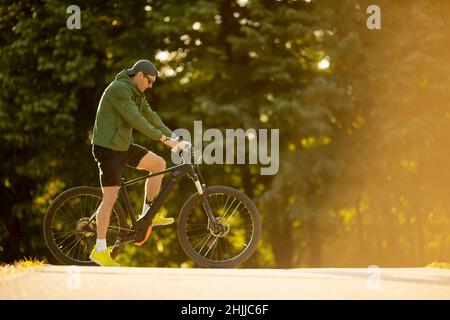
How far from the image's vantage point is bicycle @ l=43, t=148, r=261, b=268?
23.8ft

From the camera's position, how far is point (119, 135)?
7.04m

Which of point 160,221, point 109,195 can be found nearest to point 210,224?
point 160,221

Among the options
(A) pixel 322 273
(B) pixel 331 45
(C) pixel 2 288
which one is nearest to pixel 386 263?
(B) pixel 331 45

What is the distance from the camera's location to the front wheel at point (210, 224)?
720 cm

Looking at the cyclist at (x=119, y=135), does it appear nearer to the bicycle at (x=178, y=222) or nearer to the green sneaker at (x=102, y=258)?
the green sneaker at (x=102, y=258)

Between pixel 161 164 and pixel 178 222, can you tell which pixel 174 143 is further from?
pixel 178 222

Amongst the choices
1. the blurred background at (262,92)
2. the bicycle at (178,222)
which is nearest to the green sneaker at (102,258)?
the bicycle at (178,222)

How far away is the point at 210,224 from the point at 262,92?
8.41 m

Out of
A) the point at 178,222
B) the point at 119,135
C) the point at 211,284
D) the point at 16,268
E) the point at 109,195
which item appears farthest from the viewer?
the point at 16,268

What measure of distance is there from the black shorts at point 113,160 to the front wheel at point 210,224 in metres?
0.66

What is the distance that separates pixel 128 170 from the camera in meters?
14.9
